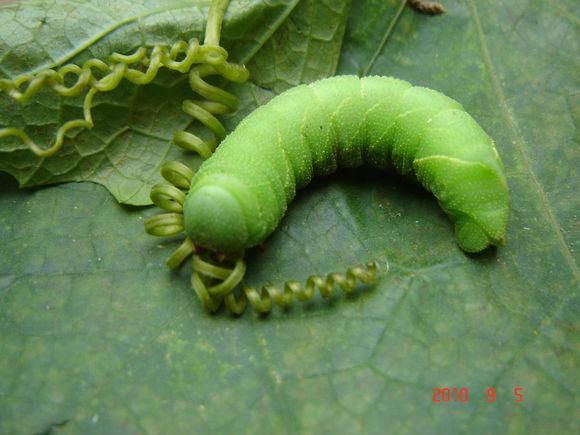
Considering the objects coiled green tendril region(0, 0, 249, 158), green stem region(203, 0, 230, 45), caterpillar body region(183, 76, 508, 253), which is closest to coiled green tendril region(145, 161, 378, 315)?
caterpillar body region(183, 76, 508, 253)

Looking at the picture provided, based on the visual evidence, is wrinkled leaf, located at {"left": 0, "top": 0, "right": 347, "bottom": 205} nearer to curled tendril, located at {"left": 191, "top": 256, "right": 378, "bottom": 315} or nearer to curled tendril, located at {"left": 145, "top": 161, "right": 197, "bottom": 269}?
curled tendril, located at {"left": 145, "top": 161, "right": 197, "bottom": 269}

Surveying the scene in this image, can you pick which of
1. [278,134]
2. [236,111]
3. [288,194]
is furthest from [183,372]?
[236,111]

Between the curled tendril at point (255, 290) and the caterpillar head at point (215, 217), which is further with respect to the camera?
the curled tendril at point (255, 290)

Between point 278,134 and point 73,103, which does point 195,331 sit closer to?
point 278,134

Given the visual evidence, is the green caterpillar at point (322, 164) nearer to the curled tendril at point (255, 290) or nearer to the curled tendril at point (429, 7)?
the curled tendril at point (255, 290)
